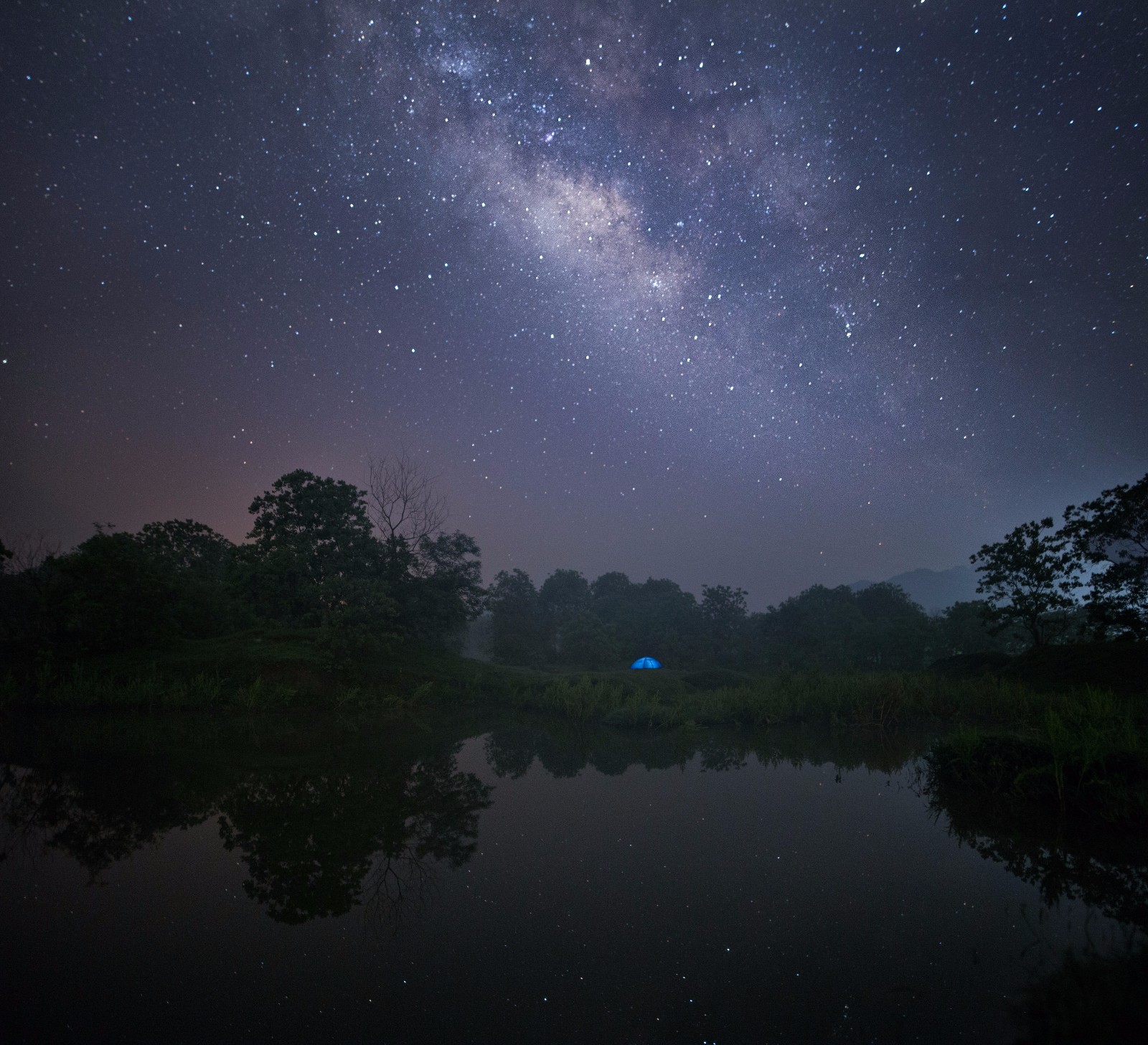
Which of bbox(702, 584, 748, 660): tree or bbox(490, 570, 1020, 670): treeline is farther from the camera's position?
bbox(702, 584, 748, 660): tree

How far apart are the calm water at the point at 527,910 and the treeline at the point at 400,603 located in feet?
43.1

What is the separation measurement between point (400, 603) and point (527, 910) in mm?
24639

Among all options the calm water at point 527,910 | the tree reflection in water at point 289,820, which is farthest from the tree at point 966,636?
the tree reflection in water at point 289,820

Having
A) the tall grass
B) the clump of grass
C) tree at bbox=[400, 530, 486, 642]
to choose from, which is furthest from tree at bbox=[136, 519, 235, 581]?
the clump of grass

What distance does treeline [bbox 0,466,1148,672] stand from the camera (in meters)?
19.5

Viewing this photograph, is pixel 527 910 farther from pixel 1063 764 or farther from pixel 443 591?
pixel 443 591

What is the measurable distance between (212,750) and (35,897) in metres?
6.53

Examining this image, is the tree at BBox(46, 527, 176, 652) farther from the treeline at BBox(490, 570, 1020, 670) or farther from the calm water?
the treeline at BBox(490, 570, 1020, 670)

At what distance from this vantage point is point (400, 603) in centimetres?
2770

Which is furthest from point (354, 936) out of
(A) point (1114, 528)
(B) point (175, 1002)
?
(A) point (1114, 528)

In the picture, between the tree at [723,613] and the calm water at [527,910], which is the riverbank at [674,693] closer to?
the calm water at [527,910]

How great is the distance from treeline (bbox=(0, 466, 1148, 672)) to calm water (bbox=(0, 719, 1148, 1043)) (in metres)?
13.1

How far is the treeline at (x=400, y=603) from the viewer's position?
→ 63.9 ft

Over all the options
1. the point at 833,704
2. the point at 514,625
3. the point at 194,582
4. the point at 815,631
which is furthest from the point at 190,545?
the point at 815,631
